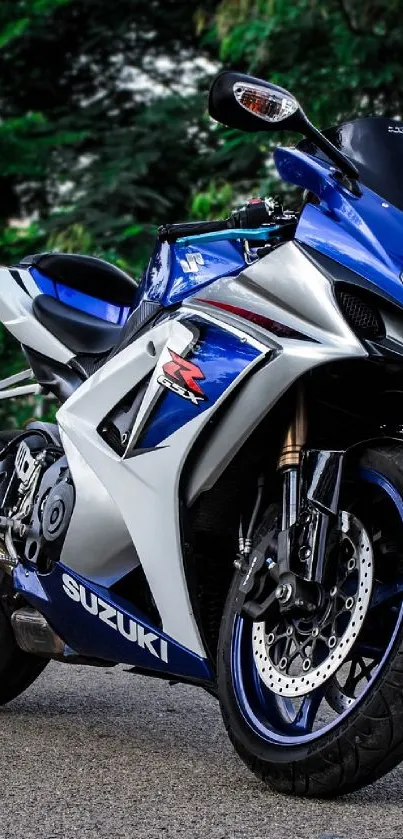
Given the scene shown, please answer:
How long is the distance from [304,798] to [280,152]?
149 cm

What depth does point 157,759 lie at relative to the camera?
3.88m

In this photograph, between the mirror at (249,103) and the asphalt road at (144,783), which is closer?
the asphalt road at (144,783)

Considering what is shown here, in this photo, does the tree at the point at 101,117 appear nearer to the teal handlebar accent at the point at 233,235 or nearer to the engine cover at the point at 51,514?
the engine cover at the point at 51,514

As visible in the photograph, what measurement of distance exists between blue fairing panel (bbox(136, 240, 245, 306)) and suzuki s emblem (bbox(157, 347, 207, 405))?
0.67 ft

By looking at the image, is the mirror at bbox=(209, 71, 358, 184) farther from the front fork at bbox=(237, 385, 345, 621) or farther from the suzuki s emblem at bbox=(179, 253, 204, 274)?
the front fork at bbox=(237, 385, 345, 621)

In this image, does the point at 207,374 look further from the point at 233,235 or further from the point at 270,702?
the point at 270,702

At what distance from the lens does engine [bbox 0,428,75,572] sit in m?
4.11

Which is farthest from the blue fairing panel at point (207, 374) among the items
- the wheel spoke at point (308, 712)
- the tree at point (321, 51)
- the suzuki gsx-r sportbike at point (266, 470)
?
the tree at point (321, 51)

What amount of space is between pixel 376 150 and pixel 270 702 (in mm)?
1305

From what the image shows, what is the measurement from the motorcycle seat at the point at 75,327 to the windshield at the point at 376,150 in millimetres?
1155

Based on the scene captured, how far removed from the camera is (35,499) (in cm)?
430

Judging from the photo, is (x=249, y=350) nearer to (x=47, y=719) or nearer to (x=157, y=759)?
(x=157, y=759)

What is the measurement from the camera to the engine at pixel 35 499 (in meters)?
4.11

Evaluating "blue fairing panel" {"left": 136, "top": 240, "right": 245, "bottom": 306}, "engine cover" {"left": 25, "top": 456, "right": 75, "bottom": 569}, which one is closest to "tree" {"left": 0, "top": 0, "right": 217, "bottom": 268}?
"engine cover" {"left": 25, "top": 456, "right": 75, "bottom": 569}
